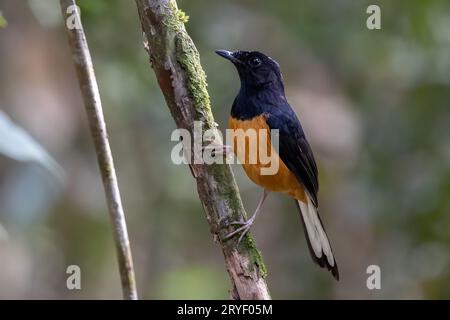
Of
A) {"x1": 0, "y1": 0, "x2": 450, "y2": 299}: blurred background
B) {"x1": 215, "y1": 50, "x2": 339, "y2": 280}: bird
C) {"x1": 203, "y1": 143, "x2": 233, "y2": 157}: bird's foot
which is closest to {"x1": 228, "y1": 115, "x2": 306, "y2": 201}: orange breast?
{"x1": 215, "y1": 50, "x2": 339, "y2": 280}: bird

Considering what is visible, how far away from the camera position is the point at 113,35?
6176mm

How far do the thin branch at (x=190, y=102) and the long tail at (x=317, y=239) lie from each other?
1.17 meters

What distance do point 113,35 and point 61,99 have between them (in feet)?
2.36

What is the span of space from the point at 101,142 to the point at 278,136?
116cm

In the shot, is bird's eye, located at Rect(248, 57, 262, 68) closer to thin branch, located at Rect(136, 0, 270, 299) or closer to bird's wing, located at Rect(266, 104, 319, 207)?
bird's wing, located at Rect(266, 104, 319, 207)

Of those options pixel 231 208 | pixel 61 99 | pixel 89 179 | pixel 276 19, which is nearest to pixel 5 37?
pixel 61 99

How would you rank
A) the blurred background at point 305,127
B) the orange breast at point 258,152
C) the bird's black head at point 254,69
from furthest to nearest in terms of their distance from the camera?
the blurred background at point 305,127, the bird's black head at point 254,69, the orange breast at point 258,152

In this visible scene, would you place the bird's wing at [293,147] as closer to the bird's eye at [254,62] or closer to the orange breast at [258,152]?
the orange breast at [258,152]

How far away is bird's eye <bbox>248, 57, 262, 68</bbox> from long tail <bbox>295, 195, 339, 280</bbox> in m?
0.93

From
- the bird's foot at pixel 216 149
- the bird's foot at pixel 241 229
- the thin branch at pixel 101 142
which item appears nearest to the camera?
the bird's foot at pixel 241 229

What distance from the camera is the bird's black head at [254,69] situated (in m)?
4.70

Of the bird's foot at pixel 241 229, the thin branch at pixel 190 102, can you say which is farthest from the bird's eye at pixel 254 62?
the bird's foot at pixel 241 229

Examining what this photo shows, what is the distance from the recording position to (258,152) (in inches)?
174

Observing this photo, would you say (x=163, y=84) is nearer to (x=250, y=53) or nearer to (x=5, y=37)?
(x=250, y=53)
